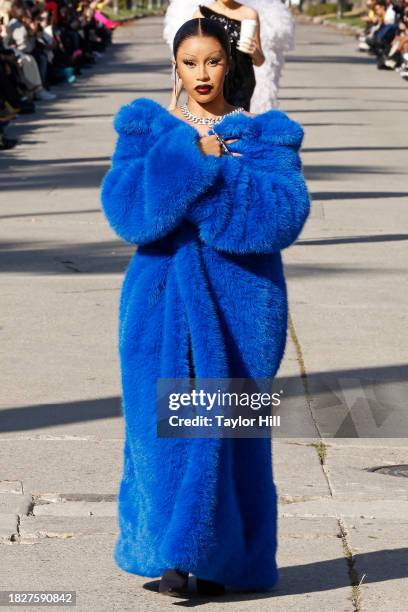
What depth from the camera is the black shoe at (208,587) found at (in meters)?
4.41

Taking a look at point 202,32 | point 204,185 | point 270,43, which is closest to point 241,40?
point 270,43

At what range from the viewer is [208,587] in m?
4.43

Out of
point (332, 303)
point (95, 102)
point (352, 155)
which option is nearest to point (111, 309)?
point (332, 303)

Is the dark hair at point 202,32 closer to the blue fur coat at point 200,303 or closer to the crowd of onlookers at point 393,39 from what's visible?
the blue fur coat at point 200,303

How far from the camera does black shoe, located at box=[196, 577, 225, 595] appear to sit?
4410 mm

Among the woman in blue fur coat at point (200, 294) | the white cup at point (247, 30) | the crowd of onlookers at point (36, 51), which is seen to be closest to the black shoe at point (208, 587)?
the woman in blue fur coat at point (200, 294)

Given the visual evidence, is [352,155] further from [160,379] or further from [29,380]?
[160,379]

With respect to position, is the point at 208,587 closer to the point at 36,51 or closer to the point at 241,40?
the point at 241,40

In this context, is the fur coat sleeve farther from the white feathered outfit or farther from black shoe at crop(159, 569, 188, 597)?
the white feathered outfit

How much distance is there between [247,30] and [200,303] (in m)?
5.05

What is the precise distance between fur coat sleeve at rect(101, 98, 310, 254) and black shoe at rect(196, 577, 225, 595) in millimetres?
993

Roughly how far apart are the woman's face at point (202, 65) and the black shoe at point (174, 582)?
4.53 ft

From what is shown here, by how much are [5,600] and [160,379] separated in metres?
0.86

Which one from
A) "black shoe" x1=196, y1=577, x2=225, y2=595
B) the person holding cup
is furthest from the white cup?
"black shoe" x1=196, y1=577, x2=225, y2=595
